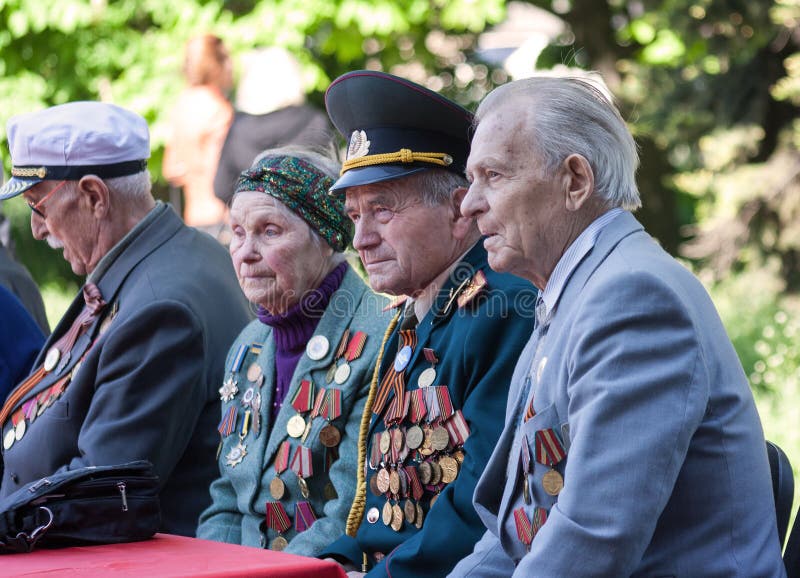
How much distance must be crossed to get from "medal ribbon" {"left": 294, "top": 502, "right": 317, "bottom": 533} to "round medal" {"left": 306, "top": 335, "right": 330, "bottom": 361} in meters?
0.49

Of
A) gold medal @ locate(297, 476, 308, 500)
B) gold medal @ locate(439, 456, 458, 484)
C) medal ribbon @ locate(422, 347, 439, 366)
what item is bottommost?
gold medal @ locate(297, 476, 308, 500)

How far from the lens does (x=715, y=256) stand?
10164 mm

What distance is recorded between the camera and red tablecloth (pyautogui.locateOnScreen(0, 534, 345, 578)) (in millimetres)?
2574

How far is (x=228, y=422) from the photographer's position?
4.07 metres

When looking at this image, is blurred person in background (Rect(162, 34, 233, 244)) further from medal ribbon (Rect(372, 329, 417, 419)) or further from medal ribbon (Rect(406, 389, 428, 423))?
medal ribbon (Rect(406, 389, 428, 423))

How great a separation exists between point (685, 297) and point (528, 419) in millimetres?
464

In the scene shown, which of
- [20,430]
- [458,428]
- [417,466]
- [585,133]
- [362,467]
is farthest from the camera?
[20,430]

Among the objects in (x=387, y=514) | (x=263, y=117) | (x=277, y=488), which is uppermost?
(x=387, y=514)

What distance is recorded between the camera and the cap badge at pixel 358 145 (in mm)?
3590

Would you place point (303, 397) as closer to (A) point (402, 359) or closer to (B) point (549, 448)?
(A) point (402, 359)

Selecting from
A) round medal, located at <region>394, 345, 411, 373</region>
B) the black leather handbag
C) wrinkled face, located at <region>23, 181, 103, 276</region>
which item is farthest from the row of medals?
wrinkled face, located at <region>23, 181, 103, 276</region>

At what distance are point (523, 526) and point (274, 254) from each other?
173 centimetres

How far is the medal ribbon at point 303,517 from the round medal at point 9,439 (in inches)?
44.3

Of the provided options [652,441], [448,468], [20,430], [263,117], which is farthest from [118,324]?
[263,117]
